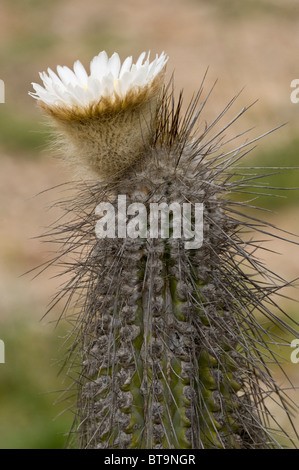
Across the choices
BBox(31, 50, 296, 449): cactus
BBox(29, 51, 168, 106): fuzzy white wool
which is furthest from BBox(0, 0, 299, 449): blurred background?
BBox(29, 51, 168, 106): fuzzy white wool

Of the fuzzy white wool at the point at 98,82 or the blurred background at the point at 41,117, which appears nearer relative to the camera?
the fuzzy white wool at the point at 98,82

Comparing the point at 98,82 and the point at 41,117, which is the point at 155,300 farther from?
the point at 41,117

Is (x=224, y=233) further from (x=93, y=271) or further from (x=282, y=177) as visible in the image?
(x=282, y=177)

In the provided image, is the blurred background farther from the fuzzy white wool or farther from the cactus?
the fuzzy white wool

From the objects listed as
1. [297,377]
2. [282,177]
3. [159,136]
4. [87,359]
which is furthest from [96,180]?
[282,177]

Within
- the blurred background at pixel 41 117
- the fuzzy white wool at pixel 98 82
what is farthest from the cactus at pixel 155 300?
the blurred background at pixel 41 117

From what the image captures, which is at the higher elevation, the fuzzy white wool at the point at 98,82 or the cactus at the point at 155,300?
the fuzzy white wool at the point at 98,82

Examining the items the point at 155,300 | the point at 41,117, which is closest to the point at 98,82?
the point at 155,300

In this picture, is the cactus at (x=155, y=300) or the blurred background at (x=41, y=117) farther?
the blurred background at (x=41, y=117)

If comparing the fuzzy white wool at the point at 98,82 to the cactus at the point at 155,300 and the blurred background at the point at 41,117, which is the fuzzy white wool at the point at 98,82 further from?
the blurred background at the point at 41,117
